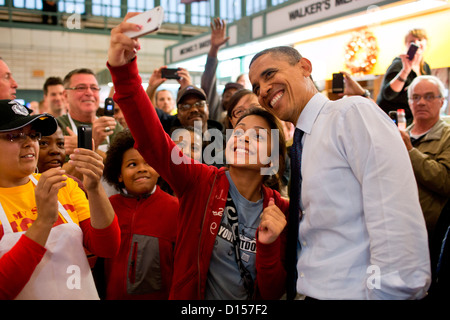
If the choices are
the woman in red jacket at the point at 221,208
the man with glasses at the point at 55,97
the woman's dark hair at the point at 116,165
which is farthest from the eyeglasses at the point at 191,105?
the man with glasses at the point at 55,97

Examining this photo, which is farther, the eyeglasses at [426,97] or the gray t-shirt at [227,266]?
the eyeglasses at [426,97]

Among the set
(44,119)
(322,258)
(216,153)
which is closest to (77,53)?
(216,153)

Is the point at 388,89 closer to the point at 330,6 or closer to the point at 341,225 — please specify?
the point at 330,6

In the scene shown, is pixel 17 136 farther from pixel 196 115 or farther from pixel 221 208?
pixel 196 115

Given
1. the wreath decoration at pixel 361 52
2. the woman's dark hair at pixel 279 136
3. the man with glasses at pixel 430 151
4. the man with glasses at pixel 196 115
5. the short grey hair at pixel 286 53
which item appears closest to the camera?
the short grey hair at pixel 286 53

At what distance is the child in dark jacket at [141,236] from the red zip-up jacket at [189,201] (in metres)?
0.31

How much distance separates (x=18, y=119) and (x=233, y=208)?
0.87 meters

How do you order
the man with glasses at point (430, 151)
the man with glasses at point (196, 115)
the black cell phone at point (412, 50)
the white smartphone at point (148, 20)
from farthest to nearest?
the black cell phone at point (412, 50) → the man with glasses at point (196, 115) → the man with glasses at point (430, 151) → the white smartphone at point (148, 20)

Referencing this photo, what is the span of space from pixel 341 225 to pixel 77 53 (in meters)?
9.42

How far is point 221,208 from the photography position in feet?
5.08

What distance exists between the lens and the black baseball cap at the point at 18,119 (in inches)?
53.1

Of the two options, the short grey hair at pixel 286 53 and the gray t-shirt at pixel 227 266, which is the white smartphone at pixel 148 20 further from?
the gray t-shirt at pixel 227 266

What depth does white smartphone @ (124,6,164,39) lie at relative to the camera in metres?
1.07

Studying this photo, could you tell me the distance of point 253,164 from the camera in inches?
63.7
